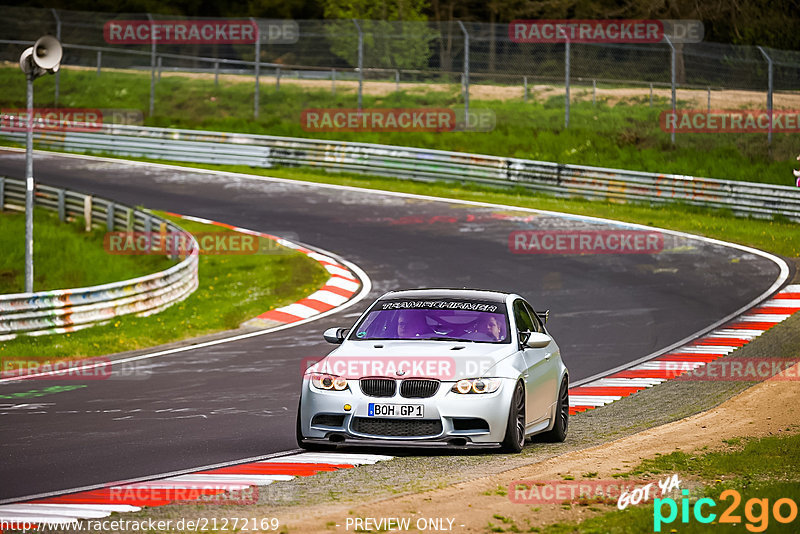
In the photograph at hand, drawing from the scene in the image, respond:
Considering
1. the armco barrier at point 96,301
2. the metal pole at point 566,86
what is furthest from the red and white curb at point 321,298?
the metal pole at point 566,86

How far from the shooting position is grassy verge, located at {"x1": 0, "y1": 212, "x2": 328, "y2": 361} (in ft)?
58.8

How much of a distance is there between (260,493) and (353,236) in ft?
60.1

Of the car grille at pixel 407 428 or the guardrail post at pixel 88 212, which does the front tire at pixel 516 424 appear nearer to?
the car grille at pixel 407 428

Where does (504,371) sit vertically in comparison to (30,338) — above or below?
above

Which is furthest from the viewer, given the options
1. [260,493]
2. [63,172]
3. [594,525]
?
[63,172]

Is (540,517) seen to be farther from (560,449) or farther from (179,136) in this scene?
(179,136)

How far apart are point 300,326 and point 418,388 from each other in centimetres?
949

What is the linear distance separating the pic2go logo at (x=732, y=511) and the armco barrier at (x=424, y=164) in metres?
20.8

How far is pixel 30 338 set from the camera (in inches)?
712

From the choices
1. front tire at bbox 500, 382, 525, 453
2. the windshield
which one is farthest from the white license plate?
the windshield

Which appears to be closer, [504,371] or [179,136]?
[504,371]

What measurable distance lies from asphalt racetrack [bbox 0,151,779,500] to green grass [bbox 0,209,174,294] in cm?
272

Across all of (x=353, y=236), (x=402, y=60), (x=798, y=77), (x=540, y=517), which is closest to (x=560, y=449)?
(x=540, y=517)

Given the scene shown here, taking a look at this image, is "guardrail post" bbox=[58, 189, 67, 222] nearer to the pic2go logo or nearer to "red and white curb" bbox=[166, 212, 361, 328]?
"red and white curb" bbox=[166, 212, 361, 328]
